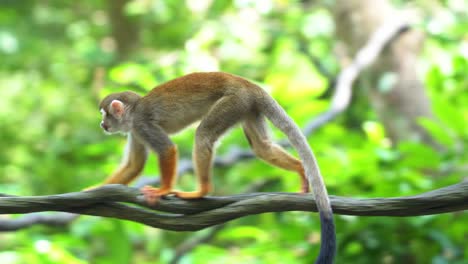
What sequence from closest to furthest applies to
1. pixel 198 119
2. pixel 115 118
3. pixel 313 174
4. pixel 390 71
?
pixel 313 174
pixel 198 119
pixel 115 118
pixel 390 71

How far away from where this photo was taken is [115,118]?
107 inches

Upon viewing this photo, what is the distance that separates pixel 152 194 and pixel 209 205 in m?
0.30

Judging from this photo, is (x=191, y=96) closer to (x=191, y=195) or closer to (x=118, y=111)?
(x=118, y=111)

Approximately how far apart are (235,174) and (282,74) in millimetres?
967

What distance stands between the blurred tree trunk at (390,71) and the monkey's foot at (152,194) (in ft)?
11.5

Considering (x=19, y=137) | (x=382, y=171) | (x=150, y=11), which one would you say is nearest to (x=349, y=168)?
(x=382, y=171)

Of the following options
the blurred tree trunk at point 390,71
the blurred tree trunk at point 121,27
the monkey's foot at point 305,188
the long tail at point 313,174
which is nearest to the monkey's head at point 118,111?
the long tail at point 313,174

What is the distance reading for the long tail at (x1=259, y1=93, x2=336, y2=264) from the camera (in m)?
1.82

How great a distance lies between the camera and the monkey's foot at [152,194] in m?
1.99

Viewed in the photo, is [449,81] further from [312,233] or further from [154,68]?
[154,68]

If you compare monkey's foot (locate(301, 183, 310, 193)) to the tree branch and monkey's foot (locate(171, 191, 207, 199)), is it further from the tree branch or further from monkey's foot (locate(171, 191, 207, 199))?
the tree branch

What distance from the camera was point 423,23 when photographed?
513 centimetres

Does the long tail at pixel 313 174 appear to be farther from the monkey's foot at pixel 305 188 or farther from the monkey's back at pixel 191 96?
the monkey's foot at pixel 305 188

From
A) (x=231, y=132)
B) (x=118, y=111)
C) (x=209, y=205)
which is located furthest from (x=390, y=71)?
(x=209, y=205)
